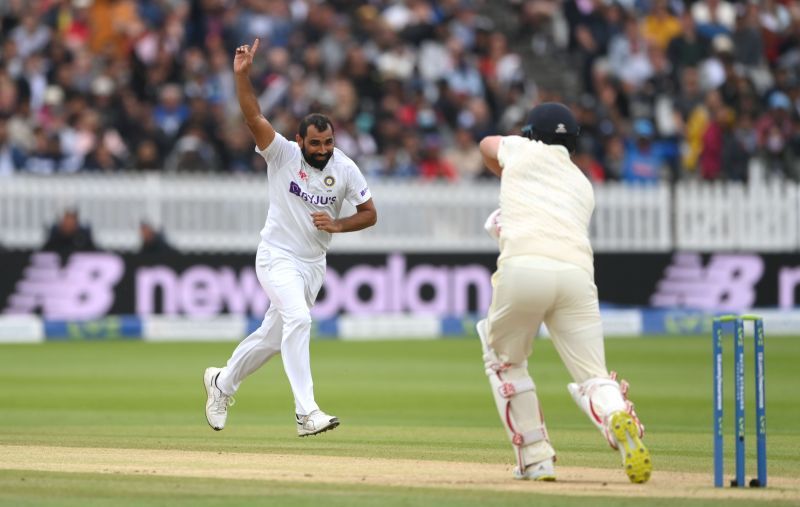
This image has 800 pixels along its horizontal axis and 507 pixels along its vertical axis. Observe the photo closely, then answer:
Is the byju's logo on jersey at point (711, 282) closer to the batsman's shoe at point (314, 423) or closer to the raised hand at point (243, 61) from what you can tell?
the batsman's shoe at point (314, 423)

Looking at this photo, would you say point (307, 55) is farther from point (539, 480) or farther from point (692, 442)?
point (539, 480)

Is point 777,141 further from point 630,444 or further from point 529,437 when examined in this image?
point 630,444

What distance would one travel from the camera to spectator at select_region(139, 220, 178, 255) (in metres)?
18.9

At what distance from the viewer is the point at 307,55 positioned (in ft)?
67.5

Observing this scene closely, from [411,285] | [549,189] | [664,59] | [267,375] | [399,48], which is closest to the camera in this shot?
[549,189]

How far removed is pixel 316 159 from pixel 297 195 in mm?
236

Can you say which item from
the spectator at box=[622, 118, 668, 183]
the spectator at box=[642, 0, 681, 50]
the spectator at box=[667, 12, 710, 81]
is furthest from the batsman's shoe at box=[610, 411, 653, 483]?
the spectator at box=[642, 0, 681, 50]

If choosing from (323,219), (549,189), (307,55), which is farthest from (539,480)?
(307,55)

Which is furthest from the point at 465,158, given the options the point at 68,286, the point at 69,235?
the point at 68,286

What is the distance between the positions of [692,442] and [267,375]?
6.24m

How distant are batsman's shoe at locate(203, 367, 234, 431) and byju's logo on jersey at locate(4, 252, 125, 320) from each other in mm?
9145

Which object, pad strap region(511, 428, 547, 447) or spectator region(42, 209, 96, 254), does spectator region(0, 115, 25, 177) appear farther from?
pad strap region(511, 428, 547, 447)

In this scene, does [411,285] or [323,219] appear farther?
[411,285]

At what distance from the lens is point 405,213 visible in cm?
1964
